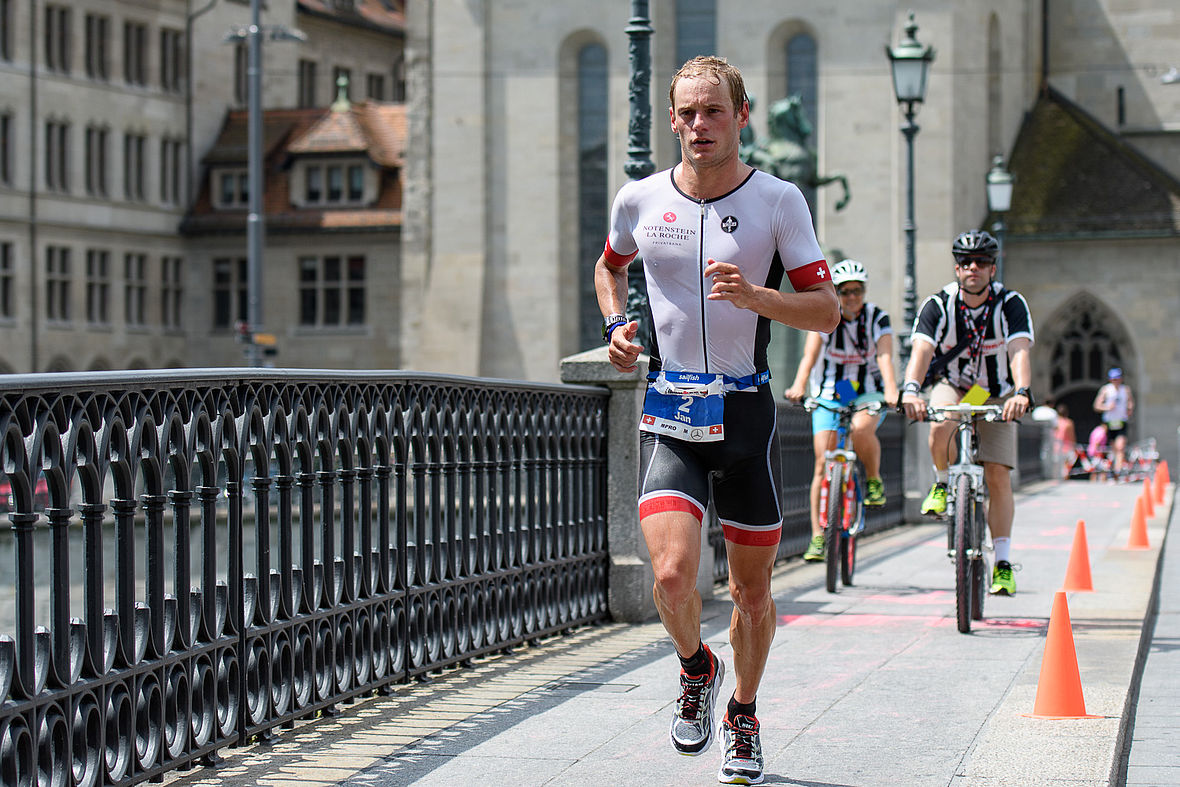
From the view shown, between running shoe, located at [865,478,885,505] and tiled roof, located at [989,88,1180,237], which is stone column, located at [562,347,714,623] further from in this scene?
tiled roof, located at [989,88,1180,237]

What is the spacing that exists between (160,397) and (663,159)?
35113mm

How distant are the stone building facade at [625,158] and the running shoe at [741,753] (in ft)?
114

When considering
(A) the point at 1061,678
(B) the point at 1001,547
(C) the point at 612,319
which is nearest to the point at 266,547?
(C) the point at 612,319

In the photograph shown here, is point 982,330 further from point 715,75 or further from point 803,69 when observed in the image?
point 803,69

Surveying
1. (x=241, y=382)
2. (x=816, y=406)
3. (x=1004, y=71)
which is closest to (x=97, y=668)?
(x=241, y=382)

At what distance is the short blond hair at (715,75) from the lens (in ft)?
17.0

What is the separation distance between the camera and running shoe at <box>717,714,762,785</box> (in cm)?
520

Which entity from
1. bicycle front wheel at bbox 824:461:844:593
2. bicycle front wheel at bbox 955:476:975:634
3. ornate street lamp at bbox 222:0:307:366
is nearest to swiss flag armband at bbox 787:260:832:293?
bicycle front wheel at bbox 955:476:975:634

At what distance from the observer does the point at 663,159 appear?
40.0 meters

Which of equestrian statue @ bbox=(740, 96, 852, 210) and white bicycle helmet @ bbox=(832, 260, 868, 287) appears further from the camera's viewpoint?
equestrian statue @ bbox=(740, 96, 852, 210)

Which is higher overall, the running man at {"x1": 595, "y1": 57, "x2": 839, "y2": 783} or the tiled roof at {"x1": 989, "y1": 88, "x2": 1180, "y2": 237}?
the tiled roof at {"x1": 989, "y1": 88, "x2": 1180, "y2": 237}

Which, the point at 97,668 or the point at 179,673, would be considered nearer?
the point at 97,668

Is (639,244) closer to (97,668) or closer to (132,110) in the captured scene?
(97,668)

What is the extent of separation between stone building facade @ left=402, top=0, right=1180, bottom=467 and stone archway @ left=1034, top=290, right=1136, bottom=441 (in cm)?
8
